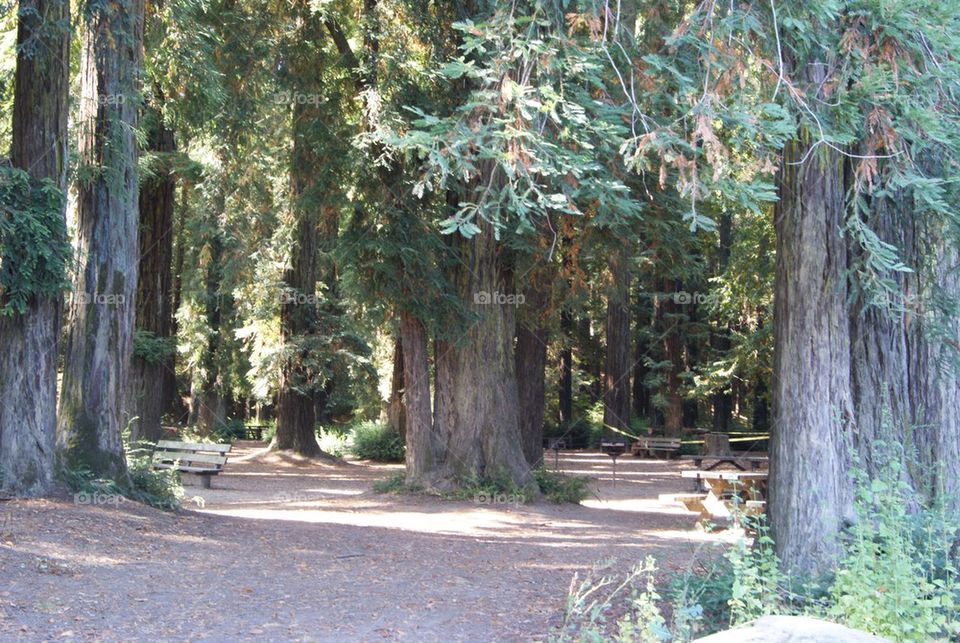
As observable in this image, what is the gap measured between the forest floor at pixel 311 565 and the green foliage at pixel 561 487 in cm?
45

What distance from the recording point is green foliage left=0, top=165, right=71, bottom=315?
10672mm

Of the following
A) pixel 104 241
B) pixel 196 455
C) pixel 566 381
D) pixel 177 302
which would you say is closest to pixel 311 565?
pixel 104 241

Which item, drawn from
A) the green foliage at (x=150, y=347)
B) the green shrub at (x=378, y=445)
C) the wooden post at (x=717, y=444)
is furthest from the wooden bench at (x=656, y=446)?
the green foliage at (x=150, y=347)

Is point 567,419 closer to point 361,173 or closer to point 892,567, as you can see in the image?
point 361,173

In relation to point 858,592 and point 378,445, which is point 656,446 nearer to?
point 378,445

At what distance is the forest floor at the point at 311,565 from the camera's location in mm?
7766

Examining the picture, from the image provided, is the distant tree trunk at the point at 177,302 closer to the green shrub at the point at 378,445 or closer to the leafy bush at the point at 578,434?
the green shrub at the point at 378,445

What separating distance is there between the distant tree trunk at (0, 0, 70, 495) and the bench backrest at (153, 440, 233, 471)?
7.46m

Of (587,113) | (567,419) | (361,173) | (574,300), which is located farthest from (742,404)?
(587,113)

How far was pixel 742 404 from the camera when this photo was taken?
146 feet

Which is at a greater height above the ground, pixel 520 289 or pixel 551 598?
pixel 520 289

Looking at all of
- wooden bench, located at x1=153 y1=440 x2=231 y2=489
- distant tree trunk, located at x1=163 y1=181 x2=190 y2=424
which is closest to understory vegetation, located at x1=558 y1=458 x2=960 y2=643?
wooden bench, located at x1=153 y1=440 x2=231 y2=489

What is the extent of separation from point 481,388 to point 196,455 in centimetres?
611

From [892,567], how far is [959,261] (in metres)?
4.08
